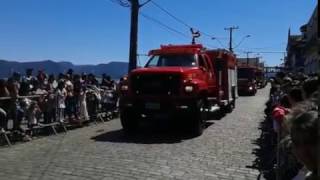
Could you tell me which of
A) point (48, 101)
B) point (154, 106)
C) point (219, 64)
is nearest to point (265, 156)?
point (154, 106)

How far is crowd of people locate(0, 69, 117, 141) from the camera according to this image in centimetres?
1373

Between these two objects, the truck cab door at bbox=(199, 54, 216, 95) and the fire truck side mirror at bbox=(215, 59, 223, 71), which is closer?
the truck cab door at bbox=(199, 54, 216, 95)

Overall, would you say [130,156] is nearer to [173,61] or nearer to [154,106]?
[154,106]

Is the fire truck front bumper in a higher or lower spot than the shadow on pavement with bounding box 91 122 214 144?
higher

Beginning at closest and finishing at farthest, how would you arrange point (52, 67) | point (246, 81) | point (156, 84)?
point (156, 84)
point (246, 81)
point (52, 67)

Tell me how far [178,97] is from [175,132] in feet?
5.13

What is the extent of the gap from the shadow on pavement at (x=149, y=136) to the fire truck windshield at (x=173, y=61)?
1983 millimetres

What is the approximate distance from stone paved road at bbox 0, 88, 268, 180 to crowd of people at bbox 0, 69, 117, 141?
68cm

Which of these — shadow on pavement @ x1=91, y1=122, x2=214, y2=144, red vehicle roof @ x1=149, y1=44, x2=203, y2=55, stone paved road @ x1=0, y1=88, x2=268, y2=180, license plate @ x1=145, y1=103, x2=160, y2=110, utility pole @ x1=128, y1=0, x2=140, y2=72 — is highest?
utility pole @ x1=128, y1=0, x2=140, y2=72

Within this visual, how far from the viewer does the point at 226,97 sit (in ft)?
73.0

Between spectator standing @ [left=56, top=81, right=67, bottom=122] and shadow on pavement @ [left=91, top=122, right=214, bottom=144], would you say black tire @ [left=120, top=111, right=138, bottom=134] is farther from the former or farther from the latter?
spectator standing @ [left=56, top=81, right=67, bottom=122]

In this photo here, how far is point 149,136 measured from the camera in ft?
51.1

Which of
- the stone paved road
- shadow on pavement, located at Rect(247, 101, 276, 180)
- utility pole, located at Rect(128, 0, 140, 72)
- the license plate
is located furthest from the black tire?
utility pole, located at Rect(128, 0, 140, 72)

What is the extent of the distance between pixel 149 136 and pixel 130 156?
3767 millimetres
